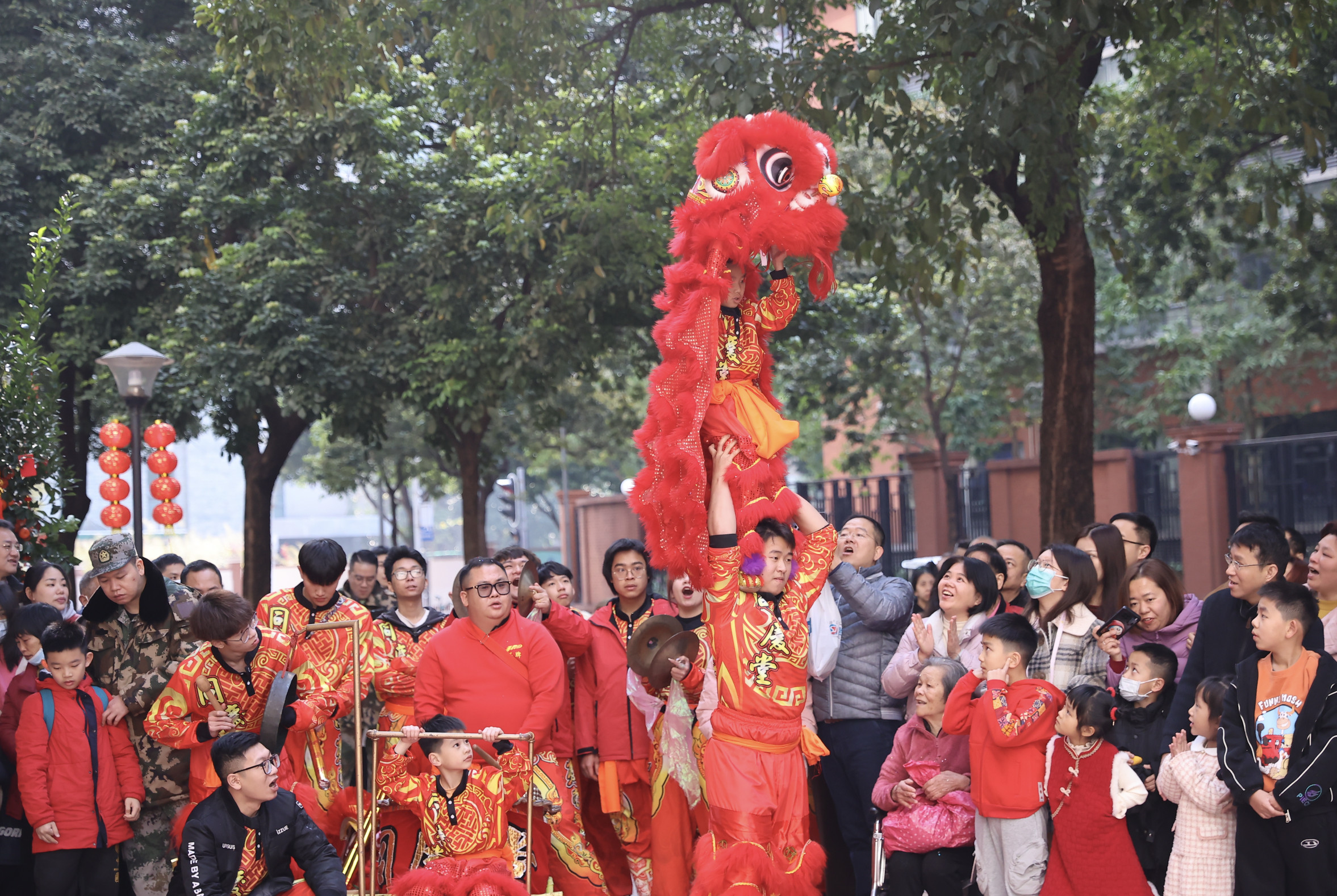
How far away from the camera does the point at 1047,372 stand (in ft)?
29.2

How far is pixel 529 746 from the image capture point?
16.4 ft

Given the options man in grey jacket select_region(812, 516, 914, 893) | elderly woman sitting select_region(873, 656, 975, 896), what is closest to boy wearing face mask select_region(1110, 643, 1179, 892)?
elderly woman sitting select_region(873, 656, 975, 896)

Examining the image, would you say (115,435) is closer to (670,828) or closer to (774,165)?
(670,828)

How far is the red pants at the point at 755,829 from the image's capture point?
13.5ft

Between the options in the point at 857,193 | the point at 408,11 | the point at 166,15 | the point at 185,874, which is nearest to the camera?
the point at 185,874

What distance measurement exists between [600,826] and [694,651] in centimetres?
192

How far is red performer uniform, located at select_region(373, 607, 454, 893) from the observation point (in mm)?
5312

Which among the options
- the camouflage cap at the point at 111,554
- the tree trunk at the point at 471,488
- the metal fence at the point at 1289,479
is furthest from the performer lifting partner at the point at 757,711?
the tree trunk at the point at 471,488

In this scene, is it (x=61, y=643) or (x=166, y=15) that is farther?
(x=166, y=15)

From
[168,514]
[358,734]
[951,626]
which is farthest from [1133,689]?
[168,514]

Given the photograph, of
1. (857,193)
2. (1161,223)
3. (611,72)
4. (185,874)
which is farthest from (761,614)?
(1161,223)

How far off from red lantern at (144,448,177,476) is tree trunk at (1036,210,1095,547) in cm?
817

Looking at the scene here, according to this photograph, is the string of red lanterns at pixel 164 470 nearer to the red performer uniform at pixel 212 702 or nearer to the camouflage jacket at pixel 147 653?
the camouflage jacket at pixel 147 653

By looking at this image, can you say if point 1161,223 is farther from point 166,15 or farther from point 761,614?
point 166,15
